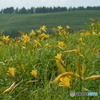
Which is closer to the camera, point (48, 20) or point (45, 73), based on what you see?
point (45, 73)

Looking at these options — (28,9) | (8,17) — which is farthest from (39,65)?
(28,9)

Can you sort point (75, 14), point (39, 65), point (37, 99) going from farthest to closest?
point (75, 14)
point (39, 65)
point (37, 99)

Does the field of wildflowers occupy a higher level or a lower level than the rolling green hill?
higher

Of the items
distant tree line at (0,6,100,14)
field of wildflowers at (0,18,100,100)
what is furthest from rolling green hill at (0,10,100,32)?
field of wildflowers at (0,18,100,100)

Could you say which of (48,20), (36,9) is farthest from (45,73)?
(36,9)

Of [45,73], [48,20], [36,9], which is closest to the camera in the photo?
[45,73]

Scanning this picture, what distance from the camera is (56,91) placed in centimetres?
222

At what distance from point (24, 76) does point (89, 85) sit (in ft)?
3.26

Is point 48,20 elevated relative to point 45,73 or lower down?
lower down

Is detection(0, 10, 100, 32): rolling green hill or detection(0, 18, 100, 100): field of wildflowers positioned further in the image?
detection(0, 10, 100, 32): rolling green hill

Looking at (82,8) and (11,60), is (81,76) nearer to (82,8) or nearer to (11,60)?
(11,60)

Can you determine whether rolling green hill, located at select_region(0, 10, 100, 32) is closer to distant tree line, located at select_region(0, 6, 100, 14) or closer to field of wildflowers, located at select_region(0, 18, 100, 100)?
distant tree line, located at select_region(0, 6, 100, 14)

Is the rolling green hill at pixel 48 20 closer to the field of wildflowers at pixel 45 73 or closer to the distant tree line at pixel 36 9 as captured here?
the distant tree line at pixel 36 9

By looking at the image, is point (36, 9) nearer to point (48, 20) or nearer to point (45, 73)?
point (48, 20)
